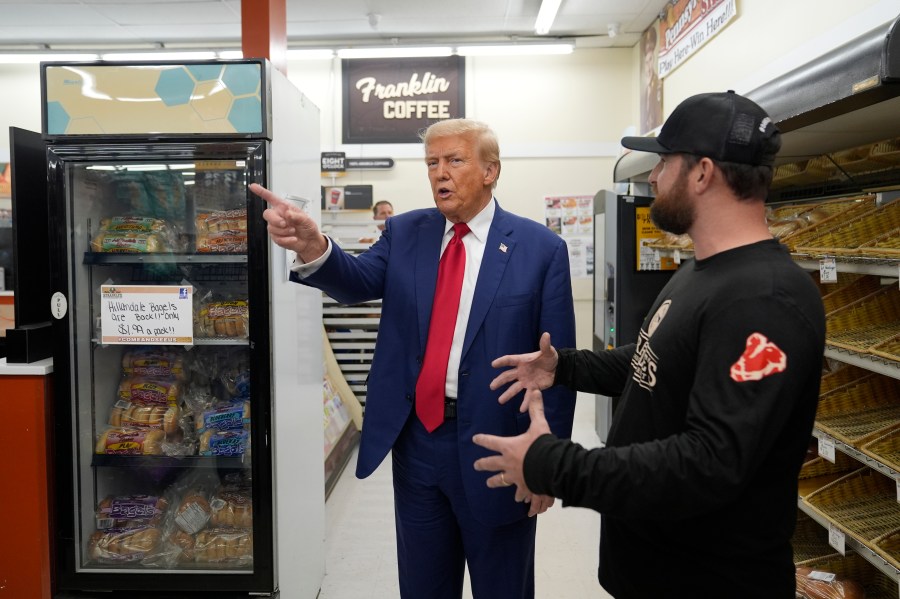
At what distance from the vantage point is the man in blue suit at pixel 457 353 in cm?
201

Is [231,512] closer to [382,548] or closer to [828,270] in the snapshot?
[382,548]

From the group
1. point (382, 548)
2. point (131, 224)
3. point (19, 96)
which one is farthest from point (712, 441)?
point (19, 96)

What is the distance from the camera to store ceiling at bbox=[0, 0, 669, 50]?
599 centimetres

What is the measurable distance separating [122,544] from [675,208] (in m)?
2.60

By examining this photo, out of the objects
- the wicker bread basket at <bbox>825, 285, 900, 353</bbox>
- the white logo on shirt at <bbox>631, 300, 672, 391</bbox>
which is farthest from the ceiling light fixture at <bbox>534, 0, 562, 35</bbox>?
the white logo on shirt at <bbox>631, 300, 672, 391</bbox>

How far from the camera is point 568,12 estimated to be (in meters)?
6.22

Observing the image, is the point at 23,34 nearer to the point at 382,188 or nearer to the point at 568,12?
the point at 382,188

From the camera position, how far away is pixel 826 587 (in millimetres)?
2545

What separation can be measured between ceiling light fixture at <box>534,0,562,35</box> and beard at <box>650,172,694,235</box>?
468cm

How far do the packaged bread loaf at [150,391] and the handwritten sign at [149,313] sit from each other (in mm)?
344

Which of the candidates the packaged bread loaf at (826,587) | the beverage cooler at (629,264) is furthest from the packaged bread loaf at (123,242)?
the beverage cooler at (629,264)

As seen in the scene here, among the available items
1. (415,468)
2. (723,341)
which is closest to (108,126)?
(415,468)

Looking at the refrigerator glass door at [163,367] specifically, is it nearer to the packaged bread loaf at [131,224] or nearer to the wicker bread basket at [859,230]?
the packaged bread loaf at [131,224]

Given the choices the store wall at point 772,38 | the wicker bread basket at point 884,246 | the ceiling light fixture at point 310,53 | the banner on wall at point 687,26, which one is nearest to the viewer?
the wicker bread basket at point 884,246
